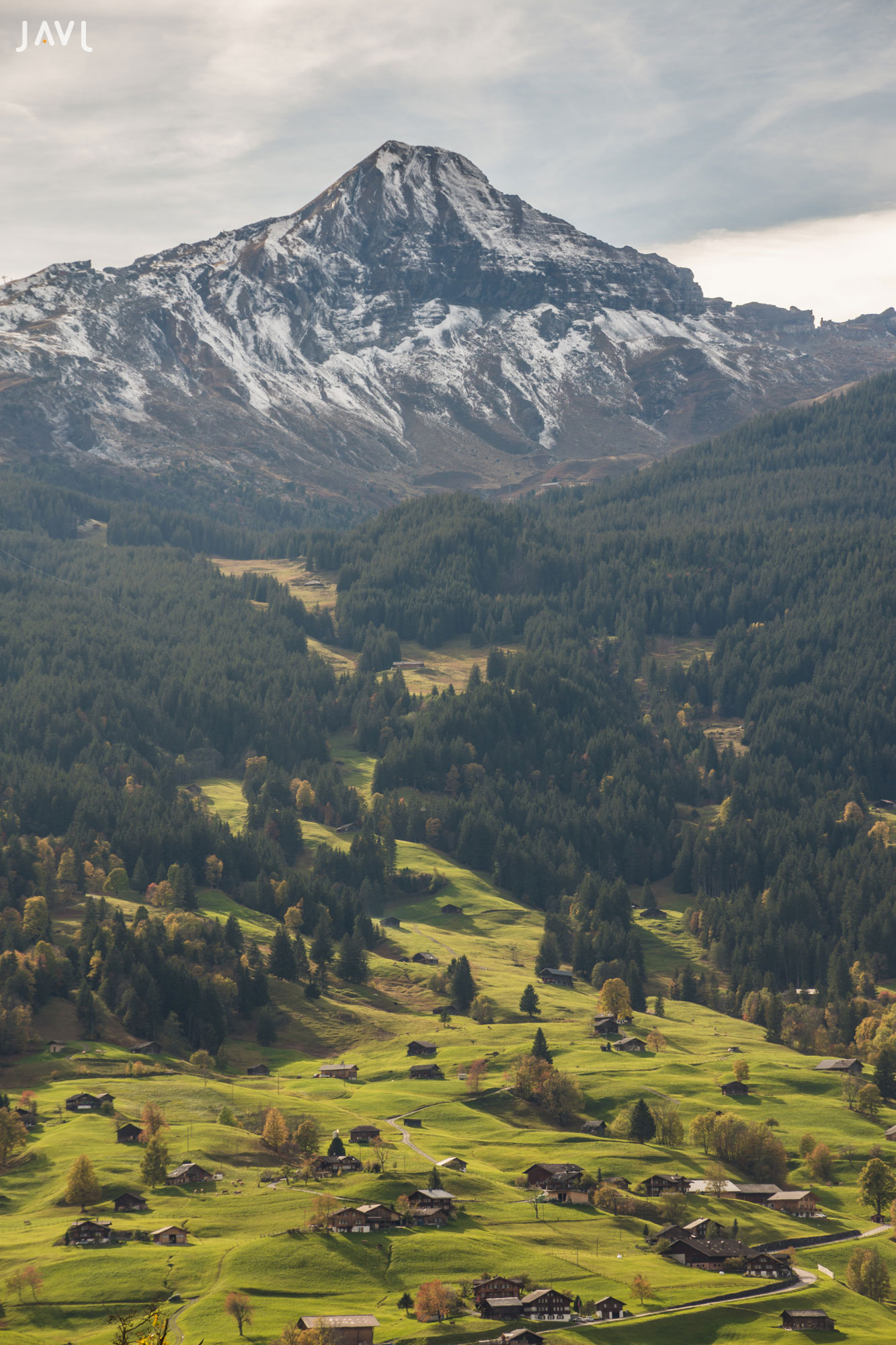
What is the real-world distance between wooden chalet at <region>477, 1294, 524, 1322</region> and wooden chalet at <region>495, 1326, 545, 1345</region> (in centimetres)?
315

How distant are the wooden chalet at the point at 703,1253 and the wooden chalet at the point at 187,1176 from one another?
4315 cm

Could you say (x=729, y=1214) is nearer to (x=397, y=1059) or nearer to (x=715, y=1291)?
(x=715, y=1291)

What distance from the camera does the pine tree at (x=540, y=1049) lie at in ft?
600

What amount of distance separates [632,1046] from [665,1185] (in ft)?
172

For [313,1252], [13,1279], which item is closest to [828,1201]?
[313,1252]

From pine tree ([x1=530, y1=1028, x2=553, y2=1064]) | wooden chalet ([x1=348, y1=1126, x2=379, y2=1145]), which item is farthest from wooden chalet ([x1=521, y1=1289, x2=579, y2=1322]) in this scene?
pine tree ([x1=530, y1=1028, x2=553, y2=1064])

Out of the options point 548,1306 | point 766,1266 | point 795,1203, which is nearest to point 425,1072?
point 795,1203

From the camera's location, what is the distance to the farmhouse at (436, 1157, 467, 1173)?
141 metres

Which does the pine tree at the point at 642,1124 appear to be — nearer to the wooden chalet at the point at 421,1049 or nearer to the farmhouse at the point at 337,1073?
the wooden chalet at the point at 421,1049

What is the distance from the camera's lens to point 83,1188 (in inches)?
5022

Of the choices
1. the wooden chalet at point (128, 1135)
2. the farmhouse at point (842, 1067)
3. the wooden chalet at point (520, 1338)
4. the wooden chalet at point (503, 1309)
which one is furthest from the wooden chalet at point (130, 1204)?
the farmhouse at point (842, 1067)

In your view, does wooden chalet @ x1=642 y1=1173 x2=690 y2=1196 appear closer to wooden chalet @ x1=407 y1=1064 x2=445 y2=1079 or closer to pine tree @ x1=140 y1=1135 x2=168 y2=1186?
wooden chalet @ x1=407 y1=1064 x2=445 y2=1079

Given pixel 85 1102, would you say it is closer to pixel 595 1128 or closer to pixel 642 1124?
pixel 595 1128

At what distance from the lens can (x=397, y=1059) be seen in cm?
18975
